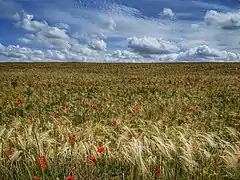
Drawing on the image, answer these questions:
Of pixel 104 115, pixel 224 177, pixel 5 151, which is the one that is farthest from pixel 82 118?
pixel 224 177

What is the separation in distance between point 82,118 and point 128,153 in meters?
2.66

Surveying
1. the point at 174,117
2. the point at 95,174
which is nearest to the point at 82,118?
the point at 174,117

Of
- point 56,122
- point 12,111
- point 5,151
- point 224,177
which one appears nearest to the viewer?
point 224,177

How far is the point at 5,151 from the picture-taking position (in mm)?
4324

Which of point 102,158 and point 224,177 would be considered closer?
point 224,177

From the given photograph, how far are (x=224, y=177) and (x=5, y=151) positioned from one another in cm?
299

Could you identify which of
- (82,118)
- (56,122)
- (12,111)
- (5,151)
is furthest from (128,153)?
(12,111)

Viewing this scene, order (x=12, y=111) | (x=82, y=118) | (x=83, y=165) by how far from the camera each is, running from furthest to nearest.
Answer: (x=12, y=111), (x=82, y=118), (x=83, y=165)

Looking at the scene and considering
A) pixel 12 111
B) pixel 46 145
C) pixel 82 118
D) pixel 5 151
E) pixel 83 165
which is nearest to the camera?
pixel 83 165

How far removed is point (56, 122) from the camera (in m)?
5.97

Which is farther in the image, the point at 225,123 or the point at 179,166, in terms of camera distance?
the point at 225,123

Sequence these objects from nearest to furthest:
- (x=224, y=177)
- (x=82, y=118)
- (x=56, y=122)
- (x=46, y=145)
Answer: (x=224, y=177), (x=46, y=145), (x=56, y=122), (x=82, y=118)

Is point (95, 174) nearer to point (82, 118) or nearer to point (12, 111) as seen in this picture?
point (82, 118)

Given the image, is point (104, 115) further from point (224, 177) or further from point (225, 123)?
point (224, 177)
